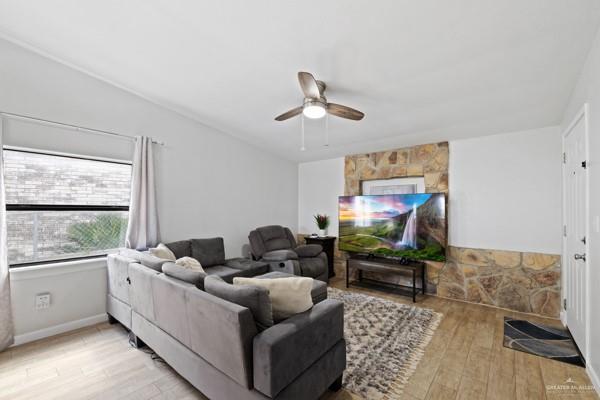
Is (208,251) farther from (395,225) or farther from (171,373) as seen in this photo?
(395,225)

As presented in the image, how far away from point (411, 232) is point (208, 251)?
3.13m

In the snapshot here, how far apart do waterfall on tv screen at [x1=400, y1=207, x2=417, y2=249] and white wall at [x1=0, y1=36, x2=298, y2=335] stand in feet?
8.22

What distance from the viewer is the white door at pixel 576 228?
7.51 ft

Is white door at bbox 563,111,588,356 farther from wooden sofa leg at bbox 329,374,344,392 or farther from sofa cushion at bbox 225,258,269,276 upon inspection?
sofa cushion at bbox 225,258,269,276

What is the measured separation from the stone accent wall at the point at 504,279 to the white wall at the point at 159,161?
320 centimetres

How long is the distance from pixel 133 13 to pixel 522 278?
204 inches

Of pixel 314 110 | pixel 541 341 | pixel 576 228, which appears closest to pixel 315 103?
pixel 314 110

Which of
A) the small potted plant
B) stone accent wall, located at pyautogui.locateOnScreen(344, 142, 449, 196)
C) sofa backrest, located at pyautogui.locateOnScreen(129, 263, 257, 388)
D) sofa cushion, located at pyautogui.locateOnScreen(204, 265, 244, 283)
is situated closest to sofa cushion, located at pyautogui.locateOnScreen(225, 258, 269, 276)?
sofa cushion, located at pyautogui.locateOnScreen(204, 265, 244, 283)

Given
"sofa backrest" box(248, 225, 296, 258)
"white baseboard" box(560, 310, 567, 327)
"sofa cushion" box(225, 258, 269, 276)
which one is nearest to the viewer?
"white baseboard" box(560, 310, 567, 327)

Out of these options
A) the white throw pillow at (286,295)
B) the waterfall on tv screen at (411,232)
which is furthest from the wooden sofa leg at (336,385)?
the waterfall on tv screen at (411,232)

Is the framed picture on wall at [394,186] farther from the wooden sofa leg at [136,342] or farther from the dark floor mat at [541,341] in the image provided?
the wooden sofa leg at [136,342]

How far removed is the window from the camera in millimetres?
2719

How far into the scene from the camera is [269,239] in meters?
4.77

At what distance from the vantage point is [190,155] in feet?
13.4
